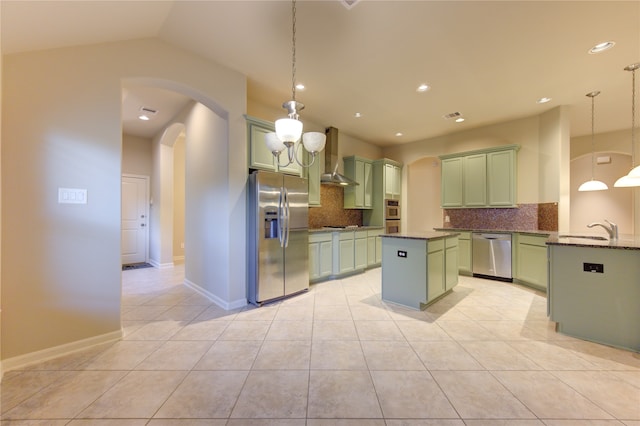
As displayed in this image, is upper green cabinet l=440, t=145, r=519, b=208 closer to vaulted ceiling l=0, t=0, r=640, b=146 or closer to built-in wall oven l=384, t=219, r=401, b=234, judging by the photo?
vaulted ceiling l=0, t=0, r=640, b=146

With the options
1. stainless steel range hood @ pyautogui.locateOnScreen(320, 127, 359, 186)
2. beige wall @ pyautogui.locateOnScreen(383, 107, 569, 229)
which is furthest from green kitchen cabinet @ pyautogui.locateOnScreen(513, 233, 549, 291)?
stainless steel range hood @ pyautogui.locateOnScreen(320, 127, 359, 186)

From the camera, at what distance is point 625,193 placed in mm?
5934

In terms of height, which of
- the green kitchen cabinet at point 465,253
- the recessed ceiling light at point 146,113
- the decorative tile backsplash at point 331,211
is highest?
the recessed ceiling light at point 146,113

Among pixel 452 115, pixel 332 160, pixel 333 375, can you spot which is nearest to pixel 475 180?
pixel 452 115

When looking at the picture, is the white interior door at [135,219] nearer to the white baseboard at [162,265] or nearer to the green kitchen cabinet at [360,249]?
the white baseboard at [162,265]

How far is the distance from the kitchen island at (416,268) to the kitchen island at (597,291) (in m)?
1.09

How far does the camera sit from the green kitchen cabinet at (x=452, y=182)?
5229 mm

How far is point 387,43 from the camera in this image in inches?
105

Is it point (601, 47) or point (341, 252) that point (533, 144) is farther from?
point (341, 252)

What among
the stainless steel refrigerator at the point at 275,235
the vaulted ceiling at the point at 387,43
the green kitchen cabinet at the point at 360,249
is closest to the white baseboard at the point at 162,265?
the vaulted ceiling at the point at 387,43

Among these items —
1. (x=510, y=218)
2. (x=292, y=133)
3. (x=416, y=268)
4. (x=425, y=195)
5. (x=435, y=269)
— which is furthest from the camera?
(x=425, y=195)

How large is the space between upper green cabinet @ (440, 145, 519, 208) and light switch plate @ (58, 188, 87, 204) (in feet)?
18.9

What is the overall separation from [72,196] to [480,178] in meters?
5.97

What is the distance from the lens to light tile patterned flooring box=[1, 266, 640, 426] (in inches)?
59.8
